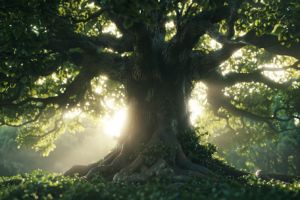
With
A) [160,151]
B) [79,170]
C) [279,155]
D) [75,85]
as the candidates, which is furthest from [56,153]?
[279,155]

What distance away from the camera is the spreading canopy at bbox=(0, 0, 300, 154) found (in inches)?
167

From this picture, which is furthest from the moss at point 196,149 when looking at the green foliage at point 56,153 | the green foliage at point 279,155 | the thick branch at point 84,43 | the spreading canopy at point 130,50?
the green foliage at point 56,153

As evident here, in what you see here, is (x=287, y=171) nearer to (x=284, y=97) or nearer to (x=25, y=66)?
(x=284, y=97)

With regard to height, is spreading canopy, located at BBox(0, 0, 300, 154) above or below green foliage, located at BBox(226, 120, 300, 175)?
below

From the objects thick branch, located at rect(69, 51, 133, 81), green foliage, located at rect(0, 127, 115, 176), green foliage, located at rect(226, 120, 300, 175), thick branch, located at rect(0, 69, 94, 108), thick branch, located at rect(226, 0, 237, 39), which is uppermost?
green foliage, located at rect(226, 120, 300, 175)

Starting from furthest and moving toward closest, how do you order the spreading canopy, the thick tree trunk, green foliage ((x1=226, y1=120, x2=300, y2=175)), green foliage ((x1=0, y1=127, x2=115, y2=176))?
green foliage ((x1=0, y1=127, x2=115, y2=176))
green foliage ((x1=226, y1=120, x2=300, y2=175))
the thick tree trunk
the spreading canopy

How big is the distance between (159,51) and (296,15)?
4.88 meters

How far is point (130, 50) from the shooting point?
28.8ft

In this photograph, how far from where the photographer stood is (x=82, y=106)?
40.8 feet

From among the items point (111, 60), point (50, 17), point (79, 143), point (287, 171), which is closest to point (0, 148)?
point (79, 143)

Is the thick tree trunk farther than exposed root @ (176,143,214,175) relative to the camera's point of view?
Yes

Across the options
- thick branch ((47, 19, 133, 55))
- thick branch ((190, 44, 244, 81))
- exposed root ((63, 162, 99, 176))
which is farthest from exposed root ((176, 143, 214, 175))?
thick branch ((47, 19, 133, 55))

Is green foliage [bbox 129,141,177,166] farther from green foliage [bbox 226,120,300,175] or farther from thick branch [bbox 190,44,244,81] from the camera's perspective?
green foliage [bbox 226,120,300,175]

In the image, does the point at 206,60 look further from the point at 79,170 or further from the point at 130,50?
the point at 79,170
